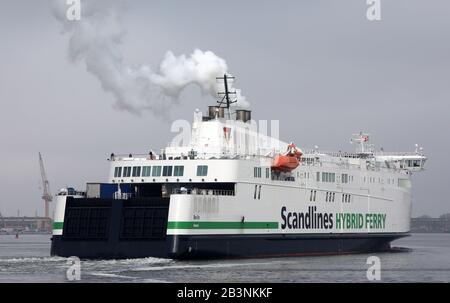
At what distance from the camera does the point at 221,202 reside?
49469 millimetres

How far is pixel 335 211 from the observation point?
58.7 m

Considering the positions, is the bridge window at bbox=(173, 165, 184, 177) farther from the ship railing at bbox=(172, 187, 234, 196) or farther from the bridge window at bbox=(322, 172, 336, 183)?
the bridge window at bbox=(322, 172, 336, 183)

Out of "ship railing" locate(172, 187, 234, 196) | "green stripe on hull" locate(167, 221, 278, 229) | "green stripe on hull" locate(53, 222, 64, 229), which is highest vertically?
"ship railing" locate(172, 187, 234, 196)

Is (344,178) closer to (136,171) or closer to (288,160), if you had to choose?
(288,160)

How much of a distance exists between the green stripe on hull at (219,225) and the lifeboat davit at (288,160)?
3.12 m

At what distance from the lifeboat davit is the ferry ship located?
62mm

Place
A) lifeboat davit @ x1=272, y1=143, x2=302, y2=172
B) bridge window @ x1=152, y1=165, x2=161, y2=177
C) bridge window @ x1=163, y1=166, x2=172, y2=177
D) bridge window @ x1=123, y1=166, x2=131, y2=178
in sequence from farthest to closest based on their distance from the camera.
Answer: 1. lifeboat davit @ x1=272, y1=143, x2=302, y2=172
2. bridge window @ x1=123, y1=166, x2=131, y2=178
3. bridge window @ x1=152, y1=165, x2=161, y2=177
4. bridge window @ x1=163, y1=166, x2=172, y2=177

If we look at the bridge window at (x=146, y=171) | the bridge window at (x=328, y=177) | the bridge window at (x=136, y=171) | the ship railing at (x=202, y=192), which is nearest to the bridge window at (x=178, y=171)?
the ship railing at (x=202, y=192)

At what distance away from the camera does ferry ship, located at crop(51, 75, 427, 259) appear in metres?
48.1

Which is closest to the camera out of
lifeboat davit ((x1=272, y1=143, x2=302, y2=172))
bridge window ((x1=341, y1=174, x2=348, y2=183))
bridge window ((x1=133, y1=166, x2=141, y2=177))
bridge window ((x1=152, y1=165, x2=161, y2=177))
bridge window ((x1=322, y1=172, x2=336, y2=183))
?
→ bridge window ((x1=152, y1=165, x2=161, y2=177))

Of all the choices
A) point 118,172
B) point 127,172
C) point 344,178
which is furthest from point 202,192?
point 344,178

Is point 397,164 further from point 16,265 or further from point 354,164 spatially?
point 16,265

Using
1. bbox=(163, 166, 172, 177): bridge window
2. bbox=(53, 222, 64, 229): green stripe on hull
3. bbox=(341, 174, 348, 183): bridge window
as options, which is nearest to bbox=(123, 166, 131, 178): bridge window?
bbox=(163, 166, 172, 177): bridge window
